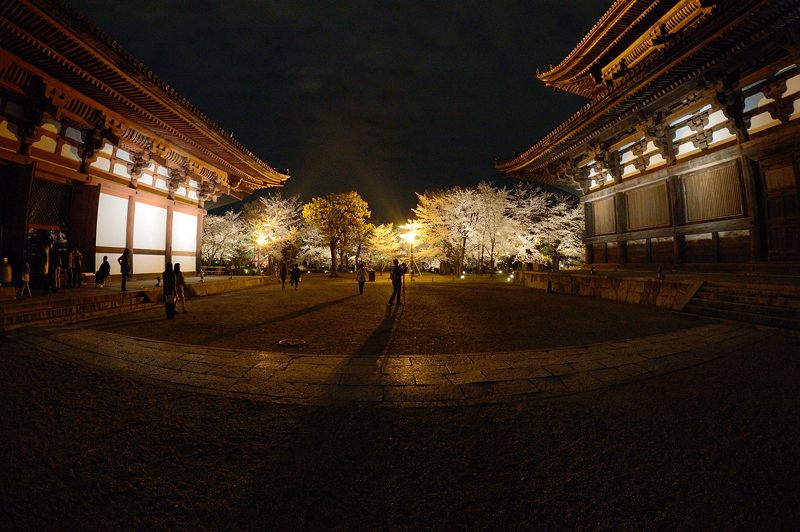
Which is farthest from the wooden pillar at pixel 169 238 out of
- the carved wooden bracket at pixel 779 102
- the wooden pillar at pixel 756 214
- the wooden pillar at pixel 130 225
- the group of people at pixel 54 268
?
the carved wooden bracket at pixel 779 102

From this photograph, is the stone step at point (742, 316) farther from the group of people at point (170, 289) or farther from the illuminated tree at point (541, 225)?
the illuminated tree at point (541, 225)

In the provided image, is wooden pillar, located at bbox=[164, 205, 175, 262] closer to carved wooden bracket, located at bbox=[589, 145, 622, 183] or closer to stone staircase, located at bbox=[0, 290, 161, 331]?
stone staircase, located at bbox=[0, 290, 161, 331]

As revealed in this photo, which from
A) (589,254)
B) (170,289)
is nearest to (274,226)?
(170,289)

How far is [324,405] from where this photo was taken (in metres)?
3.39

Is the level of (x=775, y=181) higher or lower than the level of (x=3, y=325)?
higher

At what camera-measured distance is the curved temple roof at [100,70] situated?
25.6 ft

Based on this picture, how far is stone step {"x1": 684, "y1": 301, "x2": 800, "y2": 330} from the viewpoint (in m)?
6.58

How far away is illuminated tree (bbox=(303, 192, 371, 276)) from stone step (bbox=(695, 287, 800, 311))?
92.3 ft

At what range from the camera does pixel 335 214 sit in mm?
32531

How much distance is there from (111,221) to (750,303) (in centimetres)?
2229

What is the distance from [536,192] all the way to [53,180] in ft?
107

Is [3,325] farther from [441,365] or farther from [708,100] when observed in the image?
[708,100]

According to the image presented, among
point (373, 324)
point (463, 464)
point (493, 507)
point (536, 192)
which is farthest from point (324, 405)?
point (536, 192)

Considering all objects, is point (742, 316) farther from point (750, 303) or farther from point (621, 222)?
point (621, 222)
